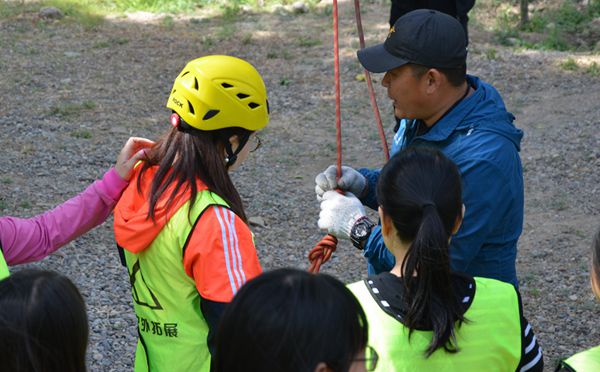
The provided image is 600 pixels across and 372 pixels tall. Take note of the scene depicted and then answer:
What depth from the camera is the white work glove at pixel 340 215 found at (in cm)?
325

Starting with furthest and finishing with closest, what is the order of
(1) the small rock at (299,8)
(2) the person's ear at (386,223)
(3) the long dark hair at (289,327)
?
(1) the small rock at (299,8), (2) the person's ear at (386,223), (3) the long dark hair at (289,327)

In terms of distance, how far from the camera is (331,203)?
334cm

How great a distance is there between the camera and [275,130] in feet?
28.7

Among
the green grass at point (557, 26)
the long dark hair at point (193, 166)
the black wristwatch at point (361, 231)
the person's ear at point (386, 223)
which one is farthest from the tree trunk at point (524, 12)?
the person's ear at point (386, 223)

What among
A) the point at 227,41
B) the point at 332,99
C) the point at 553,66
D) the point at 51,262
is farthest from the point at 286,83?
the point at 51,262

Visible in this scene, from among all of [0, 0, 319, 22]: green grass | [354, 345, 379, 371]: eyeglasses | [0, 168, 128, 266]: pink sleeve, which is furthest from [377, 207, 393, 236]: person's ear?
[0, 0, 319, 22]: green grass

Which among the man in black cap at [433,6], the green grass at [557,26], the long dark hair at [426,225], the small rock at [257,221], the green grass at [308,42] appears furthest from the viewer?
the green grass at [557,26]

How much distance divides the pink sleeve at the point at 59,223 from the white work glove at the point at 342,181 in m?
0.88

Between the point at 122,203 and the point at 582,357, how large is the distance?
1.47m

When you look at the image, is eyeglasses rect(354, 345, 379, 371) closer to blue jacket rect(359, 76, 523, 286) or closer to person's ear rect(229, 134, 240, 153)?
blue jacket rect(359, 76, 523, 286)

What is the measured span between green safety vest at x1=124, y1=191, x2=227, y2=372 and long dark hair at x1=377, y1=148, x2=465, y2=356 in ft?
1.74

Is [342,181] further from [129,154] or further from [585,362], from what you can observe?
[585,362]

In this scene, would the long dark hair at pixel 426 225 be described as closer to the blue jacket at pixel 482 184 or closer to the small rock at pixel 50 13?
the blue jacket at pixel 482 184

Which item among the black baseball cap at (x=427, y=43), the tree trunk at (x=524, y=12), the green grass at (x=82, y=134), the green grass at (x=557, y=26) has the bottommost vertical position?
the green grass at (x=557, y=26)
